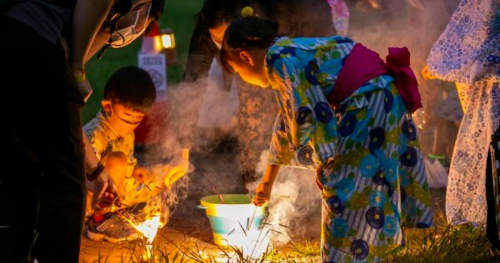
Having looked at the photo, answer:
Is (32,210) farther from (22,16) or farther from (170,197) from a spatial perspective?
(170,197)

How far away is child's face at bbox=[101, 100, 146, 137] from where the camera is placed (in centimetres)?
480

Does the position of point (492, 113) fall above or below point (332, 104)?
below

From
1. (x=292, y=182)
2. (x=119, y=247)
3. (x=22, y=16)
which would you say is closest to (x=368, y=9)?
(x=292, y=182)

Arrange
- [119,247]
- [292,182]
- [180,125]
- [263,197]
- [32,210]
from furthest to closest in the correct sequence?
[180,125] < [292,182] < [119,247] < [263,197] < [32,210]

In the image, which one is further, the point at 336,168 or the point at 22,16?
the point at 336,168

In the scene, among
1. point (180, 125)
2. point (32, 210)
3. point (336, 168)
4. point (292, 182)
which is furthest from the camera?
point (180, 125)

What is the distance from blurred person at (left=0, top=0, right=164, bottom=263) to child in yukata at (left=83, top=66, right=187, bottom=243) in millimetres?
2002

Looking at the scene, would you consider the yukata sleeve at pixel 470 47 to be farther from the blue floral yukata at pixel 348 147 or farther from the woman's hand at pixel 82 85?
the woman's hand at pixel 82 85

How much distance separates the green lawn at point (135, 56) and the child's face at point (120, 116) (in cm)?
410

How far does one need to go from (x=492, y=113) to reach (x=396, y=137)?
147 centimetres

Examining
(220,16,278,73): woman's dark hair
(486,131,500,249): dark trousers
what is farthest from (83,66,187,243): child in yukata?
(486,131,500,249): dark trousers

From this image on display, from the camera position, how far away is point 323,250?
345 cm

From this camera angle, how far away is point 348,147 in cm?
338

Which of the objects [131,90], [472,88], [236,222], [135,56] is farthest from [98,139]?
[135,56]
